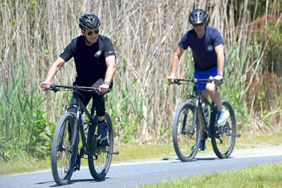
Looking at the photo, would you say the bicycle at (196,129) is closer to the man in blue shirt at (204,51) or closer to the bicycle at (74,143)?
the man in blue shirt at (204,51)

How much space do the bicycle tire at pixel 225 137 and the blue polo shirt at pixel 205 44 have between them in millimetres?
906

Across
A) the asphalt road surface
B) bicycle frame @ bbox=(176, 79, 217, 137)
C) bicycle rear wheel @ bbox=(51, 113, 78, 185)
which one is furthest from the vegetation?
bicycle rear wheel @ bbox=(51, 113, 78, 185)

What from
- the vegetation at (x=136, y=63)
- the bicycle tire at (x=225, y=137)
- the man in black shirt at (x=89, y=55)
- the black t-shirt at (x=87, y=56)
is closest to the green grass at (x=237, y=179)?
the man in black shirt at (x=89, y=55)

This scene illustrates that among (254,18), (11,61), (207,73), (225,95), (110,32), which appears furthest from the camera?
(254,18)

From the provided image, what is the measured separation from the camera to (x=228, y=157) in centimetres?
1432

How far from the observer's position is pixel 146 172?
11.9 meters

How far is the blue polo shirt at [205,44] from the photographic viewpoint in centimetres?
1337

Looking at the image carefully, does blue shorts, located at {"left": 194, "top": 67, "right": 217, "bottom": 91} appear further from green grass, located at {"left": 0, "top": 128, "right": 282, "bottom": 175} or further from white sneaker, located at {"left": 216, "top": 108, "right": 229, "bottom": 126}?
green grass, located at {"left": 0, "top": 128, "right": 282, "bottom": 175}

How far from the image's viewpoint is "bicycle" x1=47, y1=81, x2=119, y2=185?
10.3m

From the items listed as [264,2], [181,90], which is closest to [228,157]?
[181,90]

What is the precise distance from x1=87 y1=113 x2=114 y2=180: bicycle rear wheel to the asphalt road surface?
103 millimetres

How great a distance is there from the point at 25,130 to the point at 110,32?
2.65 metres

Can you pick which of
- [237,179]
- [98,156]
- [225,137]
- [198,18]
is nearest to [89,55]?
[98,156]

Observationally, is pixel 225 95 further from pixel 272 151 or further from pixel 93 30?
pixel 93 30
